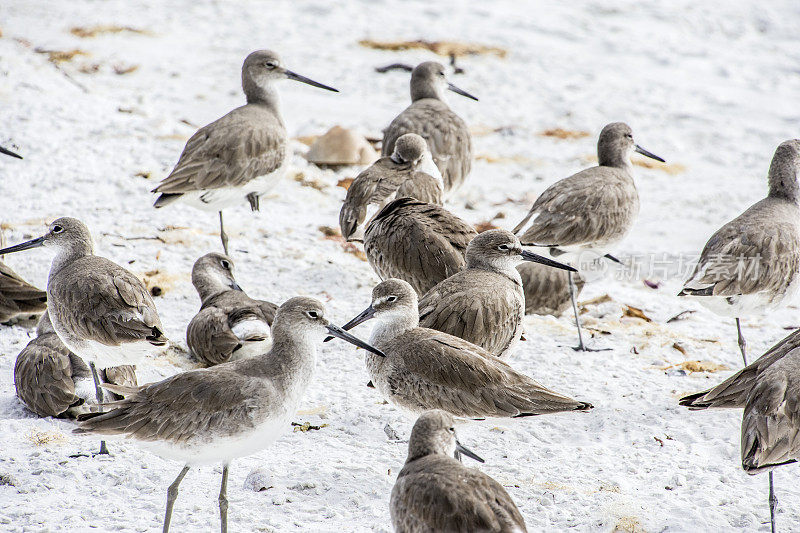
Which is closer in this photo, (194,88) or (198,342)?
(198,342)

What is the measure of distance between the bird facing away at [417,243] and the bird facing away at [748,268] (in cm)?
160

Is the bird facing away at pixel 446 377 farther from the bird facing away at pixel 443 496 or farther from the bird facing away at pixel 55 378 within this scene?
the bird facing away at pixel 55 378

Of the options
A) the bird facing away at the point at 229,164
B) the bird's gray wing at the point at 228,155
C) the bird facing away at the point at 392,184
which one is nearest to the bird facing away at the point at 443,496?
the bird facing away at the point at 392,184

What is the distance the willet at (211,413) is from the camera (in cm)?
434

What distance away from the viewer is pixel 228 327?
6180 mm

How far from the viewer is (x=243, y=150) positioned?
7918 mm

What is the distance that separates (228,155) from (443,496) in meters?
4.74

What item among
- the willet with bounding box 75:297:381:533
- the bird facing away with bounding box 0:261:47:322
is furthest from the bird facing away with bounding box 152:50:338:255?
the willet with bounding box 75:297:381:533

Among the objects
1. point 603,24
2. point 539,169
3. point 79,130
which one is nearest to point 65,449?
point 79,130

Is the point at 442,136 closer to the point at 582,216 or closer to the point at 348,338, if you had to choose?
the point at 582,216

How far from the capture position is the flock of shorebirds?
171 inches

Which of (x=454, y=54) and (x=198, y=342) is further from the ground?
(x=454, y=54)

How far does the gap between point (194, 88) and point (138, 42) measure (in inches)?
70.8

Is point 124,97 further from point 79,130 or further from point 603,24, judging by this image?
point 603,24
